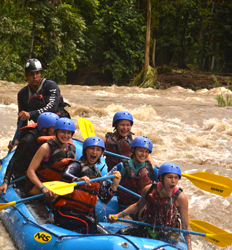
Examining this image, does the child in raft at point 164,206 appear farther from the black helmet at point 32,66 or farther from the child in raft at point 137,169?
the black helmet at point 32,66

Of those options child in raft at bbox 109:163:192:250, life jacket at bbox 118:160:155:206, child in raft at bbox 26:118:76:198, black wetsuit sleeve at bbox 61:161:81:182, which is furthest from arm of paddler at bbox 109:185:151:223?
child in raft at bbox 26:118:76:198

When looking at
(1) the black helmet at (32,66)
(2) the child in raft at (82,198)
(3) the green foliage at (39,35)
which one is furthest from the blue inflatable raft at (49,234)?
(3) the green foliage at (39,35)

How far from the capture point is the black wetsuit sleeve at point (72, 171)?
317 cm

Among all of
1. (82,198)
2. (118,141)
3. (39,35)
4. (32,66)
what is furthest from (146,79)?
(82,198)

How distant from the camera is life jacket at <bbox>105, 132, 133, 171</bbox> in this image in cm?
435

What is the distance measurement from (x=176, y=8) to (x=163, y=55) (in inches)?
148

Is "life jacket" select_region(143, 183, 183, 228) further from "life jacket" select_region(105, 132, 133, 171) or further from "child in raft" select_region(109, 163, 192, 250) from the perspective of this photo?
"life jacket" select_region(105, 132, 133, 171)

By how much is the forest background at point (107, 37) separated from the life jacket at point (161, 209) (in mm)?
11468

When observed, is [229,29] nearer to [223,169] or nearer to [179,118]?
[179,118]

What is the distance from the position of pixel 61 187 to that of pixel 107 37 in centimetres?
1597

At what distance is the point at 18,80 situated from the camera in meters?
14.3

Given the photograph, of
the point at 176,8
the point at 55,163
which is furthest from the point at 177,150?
the point at 176,8

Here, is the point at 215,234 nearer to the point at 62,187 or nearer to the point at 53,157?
the point at 62,187

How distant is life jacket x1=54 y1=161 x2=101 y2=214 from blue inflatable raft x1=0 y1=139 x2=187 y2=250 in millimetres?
189
